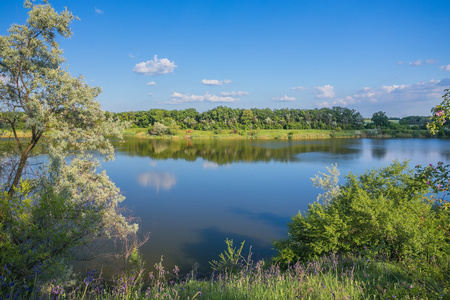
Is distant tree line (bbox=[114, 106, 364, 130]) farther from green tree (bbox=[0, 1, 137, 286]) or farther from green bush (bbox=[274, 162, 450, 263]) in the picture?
green bush (bbox=[274, 162, 450, 263])

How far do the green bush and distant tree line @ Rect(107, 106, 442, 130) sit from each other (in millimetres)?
74098

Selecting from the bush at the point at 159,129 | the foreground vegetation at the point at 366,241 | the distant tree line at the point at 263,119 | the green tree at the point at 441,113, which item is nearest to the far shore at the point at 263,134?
the bush at the point at 159,129

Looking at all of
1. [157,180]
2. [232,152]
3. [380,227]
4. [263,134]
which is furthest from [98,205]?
[263,134]

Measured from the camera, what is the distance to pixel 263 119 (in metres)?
94.0

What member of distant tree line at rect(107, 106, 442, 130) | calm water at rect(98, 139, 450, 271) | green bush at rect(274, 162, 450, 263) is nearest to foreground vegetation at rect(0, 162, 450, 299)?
green bush at rect(274, 162, 450, 263)

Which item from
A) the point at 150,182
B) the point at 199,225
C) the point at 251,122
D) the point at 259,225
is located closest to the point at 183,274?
the point at 199,225

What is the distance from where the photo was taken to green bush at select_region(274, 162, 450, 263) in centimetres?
562

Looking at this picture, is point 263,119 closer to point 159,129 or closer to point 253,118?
point 253,118

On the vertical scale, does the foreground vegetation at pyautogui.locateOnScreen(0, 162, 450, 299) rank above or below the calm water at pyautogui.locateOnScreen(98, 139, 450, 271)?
above

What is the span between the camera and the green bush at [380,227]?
5625 mm

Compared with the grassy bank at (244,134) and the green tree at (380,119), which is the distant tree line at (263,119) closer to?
the green tree at (380,119)

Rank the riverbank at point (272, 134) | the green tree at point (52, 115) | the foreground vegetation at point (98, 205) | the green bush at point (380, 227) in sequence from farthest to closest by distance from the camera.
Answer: the riverbank at point (272, 134) < the green tree at point (52, 115) < the green bush at point (380, 227) < the foreground vegetation at point (98, 205)

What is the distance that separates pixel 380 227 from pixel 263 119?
88974 millimetres

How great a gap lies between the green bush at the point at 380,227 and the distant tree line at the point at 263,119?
74.1 m
